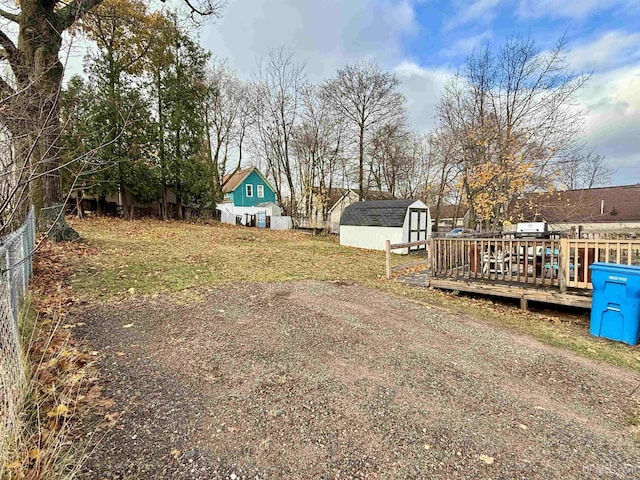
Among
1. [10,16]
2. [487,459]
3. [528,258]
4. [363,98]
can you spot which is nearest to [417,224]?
[528,258]

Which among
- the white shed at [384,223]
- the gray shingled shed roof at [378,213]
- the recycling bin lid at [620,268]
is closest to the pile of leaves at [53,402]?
the recycling bin lid at [620,268]

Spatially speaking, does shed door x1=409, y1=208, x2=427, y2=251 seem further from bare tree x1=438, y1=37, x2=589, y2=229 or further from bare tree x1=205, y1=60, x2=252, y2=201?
bare tree x1=205, y1=60, x2=252, y2=201

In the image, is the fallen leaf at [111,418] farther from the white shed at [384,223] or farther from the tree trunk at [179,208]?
the tree trunk at [179,208]

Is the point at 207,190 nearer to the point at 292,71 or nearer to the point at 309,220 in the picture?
the point at 309,220

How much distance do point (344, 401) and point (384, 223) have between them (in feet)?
45.9

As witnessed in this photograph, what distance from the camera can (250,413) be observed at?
2600mm

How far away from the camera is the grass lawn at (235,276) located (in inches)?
195

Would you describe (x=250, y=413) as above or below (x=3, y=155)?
below

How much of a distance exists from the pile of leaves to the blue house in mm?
28042

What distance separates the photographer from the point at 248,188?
32625 mm

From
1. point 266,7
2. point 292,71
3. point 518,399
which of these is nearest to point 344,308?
point 518,399

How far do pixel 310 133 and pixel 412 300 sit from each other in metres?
21.5

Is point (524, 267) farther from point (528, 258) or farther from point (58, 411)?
point (58, 411)

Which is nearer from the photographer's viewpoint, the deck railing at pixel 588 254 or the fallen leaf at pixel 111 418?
the fallen leaf at pixel 111 418
